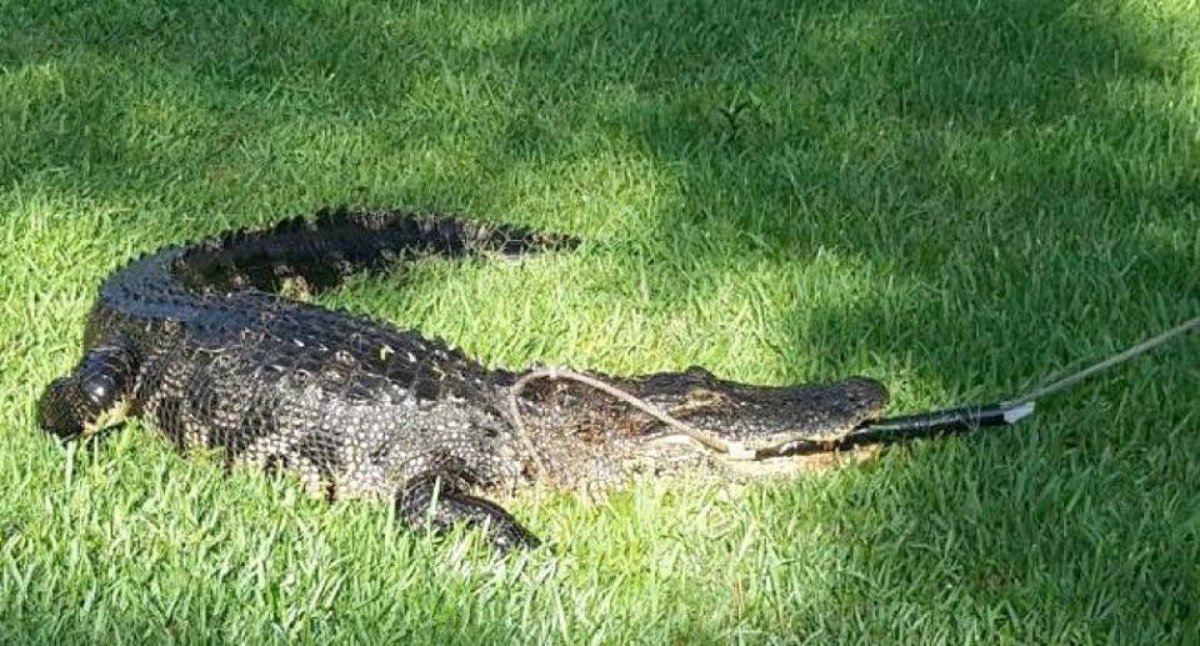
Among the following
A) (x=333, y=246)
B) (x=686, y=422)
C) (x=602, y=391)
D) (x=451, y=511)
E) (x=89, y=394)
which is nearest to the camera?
(x=451, y=511)

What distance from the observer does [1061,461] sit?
346 cm

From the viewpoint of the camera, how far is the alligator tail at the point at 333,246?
445cm

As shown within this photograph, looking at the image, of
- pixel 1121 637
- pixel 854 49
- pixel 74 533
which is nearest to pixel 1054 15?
pixel 854 49

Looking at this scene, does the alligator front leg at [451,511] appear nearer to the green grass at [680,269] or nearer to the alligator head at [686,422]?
the green grass at [680,269]

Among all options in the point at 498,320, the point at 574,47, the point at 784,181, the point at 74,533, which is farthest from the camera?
the point at 574,47

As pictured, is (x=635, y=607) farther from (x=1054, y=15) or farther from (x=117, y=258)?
(x=1054, y=15)

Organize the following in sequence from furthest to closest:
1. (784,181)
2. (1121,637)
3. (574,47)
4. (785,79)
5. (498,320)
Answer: (574,47) → (785,79) → (784,181) → (498,320) → (1121,637)

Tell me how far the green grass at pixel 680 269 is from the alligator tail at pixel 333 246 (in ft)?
0.36


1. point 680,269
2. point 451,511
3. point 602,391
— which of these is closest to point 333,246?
point 680,269

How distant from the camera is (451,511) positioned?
330cm

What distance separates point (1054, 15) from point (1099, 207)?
1.91 meters

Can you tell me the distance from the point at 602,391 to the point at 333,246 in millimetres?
1392

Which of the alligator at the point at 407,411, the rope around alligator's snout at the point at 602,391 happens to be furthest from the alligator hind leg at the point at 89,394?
the rope around alligator's snout at the point at 602,391

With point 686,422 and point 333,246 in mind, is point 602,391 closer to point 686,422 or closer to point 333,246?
point 686,422
